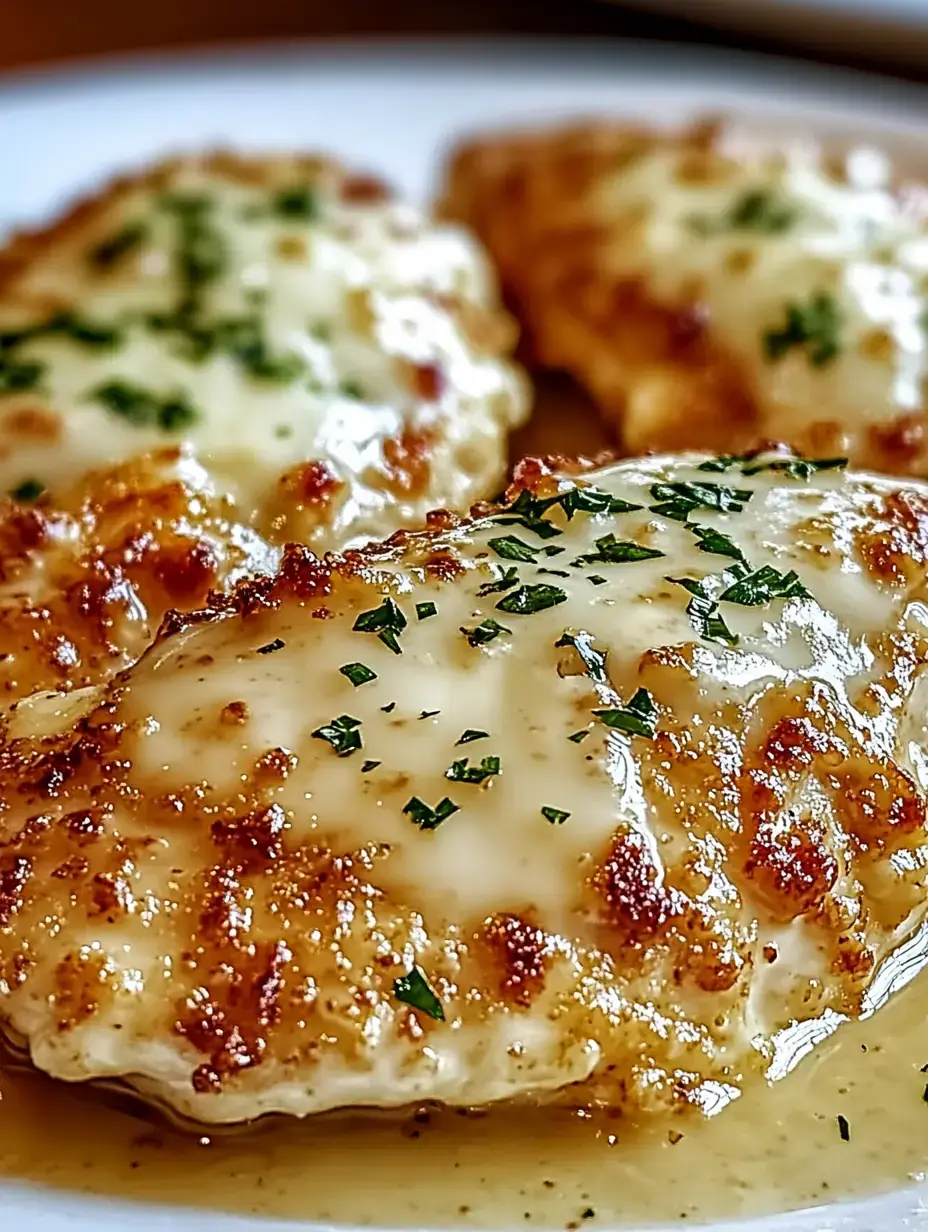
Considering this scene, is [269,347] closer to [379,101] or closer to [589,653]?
[589,653]

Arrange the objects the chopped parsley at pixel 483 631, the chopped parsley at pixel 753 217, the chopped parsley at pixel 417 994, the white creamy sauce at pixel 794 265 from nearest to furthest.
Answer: the chopped parsley at pixel 417 994 → the chopped parsley at pixel 483 631 → the white creamy sauce at pixel 794 265 → the chopped parsley at pixel 753 217

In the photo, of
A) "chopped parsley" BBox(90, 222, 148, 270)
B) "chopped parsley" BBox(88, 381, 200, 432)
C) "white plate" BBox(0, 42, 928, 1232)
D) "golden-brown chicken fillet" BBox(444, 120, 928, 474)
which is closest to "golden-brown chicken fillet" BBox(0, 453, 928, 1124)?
"chopped parsley" BBox(88, 381, 200, 432)

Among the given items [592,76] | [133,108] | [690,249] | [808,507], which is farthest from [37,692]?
[592,76]

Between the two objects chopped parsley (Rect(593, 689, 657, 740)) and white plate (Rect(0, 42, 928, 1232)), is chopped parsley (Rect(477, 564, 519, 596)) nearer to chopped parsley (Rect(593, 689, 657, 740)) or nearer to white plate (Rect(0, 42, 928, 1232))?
chopped parsley (Rect(593, 689, 657, 740))

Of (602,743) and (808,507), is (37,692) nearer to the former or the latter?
(602,743)

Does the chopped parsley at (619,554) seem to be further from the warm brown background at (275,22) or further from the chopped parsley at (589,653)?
the warm brown background at (275,22)

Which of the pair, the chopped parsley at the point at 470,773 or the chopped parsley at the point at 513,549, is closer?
the chopped parsley at the point at 470,773

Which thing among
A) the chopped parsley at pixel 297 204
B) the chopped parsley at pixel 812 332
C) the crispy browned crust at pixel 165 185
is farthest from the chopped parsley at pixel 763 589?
the crispy browned crust at pixel 165 185
